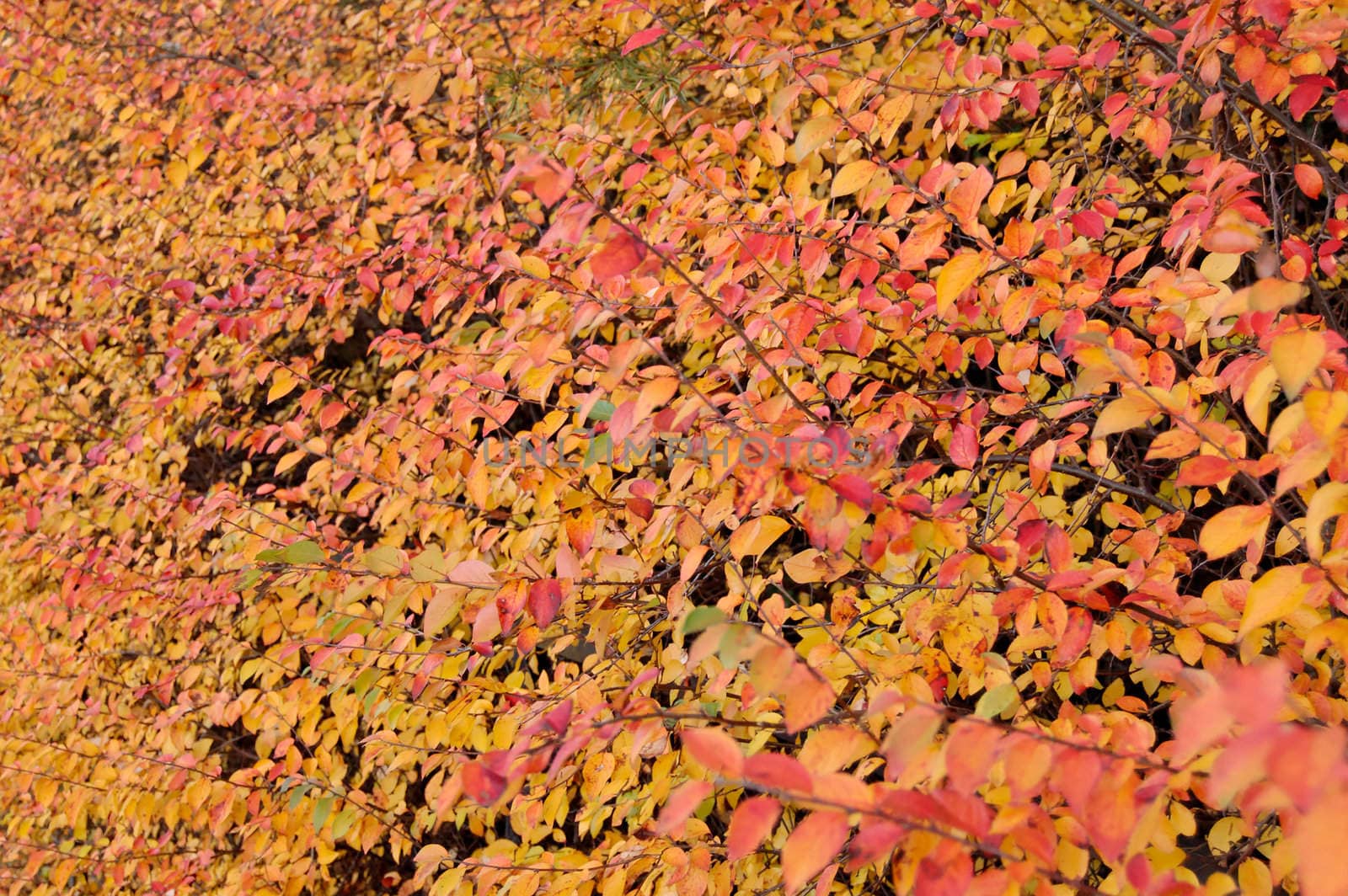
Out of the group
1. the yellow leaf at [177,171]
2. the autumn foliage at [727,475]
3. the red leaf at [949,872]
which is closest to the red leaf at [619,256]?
the autumn foliage at [727,475]

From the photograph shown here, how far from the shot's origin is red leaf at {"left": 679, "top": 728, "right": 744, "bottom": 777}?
924mm

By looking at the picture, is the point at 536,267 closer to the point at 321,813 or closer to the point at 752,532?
the point at 752,532

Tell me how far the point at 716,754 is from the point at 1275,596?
2.10 ft

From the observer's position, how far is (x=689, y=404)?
139 centimetres

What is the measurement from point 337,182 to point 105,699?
→ 2279 millimetres

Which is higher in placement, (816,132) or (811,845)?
(816,132)

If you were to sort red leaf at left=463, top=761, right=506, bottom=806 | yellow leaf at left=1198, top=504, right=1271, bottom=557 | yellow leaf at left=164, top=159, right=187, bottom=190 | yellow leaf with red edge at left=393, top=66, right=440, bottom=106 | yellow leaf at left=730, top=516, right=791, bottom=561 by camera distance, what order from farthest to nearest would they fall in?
yellow leaf at left=164, top=159, right=187, bottom=190 → yellow leaf with red edge at left=393, top=66, right=440, bottom=106 → yellow leaf at left=730, top=516, right=791, bottom=561 → yellow leaf at left=1198, top=504, right=1271, bottom=557 → red leaf at left=463, top=761, right=506, bottom=806

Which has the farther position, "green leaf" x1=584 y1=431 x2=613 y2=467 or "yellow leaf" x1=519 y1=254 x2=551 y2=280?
"yellow leaf" x1=519 y1=254 x2=551 y2=280

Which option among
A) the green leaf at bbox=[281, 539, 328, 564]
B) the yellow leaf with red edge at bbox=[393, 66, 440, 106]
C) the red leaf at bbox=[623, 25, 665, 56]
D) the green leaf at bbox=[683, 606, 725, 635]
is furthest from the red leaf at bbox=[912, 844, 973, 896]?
the yellow leaf with red edge at bbox=[393, 66, 440, 106]

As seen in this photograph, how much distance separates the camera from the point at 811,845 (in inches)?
35.2

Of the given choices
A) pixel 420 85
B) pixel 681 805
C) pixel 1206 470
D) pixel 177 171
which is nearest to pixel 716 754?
pixel 681 805

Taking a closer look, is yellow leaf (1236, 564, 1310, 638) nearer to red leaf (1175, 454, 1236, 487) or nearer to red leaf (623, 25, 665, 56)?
red leaf (1175, 454, 1236, 487)

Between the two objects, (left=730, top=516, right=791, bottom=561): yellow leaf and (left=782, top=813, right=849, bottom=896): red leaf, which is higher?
(left=782, top=813, right=849, bottom=896): red leaf

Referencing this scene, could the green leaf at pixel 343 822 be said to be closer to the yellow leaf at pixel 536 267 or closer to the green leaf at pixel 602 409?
the green leaf at pixel 602 409
